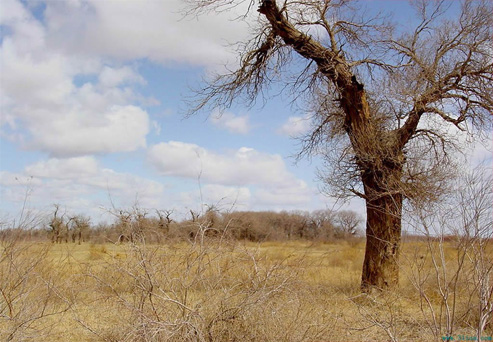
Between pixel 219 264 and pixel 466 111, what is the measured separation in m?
7.63

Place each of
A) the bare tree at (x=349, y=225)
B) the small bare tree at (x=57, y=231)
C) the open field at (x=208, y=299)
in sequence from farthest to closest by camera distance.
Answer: the bare tree at (x=349, y=225) → the small bare tree at (x=57, y=231) → the open field at (x=208, y=299)

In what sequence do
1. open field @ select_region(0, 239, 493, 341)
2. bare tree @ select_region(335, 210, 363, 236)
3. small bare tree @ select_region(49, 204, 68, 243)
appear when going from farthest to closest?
1. bare tree @ select_region(335, 210, 363, 236)
2. small bare tree @ select_region(49, 204, 68, 243)
3. open field @ select_region(0, 239, 493, 341)

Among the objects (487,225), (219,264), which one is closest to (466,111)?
(487,225)

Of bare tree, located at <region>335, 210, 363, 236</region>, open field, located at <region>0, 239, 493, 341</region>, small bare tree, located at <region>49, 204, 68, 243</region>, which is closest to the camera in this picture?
open field, located at <region>0, 239, 493, 341</region>

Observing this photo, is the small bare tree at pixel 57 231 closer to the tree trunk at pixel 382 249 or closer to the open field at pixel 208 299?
the open field at pixel 208 299

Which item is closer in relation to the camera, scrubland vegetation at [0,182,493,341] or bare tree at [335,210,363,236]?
scrubland vegetation at [0,182,493,341]

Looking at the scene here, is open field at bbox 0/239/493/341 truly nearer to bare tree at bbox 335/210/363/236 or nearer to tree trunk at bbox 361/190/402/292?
tree trunk at bbox 361/190/402/292

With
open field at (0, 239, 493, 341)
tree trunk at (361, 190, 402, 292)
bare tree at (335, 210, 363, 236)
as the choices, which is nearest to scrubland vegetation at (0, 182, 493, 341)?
open field at (0, 239, 493, 341)

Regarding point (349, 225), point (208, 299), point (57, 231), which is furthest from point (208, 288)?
point (349, 225)

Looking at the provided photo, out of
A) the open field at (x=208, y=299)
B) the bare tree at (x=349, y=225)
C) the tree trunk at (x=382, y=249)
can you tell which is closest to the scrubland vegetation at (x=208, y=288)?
the open field at (x=208, y=299)

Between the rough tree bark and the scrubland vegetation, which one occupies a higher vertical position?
the rough tree bark

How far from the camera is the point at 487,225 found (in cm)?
528

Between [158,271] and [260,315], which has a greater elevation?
[158,271]

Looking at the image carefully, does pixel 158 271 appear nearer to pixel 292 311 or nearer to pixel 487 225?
pixel 292 311
